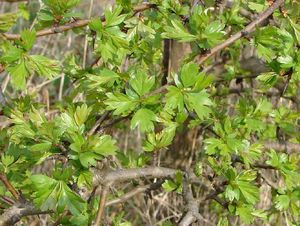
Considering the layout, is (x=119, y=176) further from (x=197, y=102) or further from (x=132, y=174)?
(x=197, y=102)

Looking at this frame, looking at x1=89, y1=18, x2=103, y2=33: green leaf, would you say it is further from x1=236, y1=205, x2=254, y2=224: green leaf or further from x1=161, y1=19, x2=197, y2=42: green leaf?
x1=236, y1=205, x2=254, y2=224: green leaf

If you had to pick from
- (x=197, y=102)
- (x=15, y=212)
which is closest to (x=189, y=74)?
(x=197, y=102)

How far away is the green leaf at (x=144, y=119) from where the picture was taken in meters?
1.09

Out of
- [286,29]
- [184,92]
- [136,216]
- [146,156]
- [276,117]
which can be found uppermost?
[286,29]

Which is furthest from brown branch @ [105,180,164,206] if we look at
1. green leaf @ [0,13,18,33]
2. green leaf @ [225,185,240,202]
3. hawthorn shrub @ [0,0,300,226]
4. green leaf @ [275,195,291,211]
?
green leaf @ [0,13,18,33]

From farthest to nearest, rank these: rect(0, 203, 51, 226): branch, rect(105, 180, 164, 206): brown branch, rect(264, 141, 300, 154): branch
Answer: rect(264, 141, 300, 154): branch, rect(105, 180, 164, 206): brown branch, rect(0, 203, 51, 226): branch

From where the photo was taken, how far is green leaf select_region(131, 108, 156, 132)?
109 centimetres

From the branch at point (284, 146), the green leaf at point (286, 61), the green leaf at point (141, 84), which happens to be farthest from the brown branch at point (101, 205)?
the branch at point (284, 146)

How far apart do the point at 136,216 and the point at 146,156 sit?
4.03 feet

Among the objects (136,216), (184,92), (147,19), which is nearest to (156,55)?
(147,19)

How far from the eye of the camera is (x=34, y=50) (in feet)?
11.6

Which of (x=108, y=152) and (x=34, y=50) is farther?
(x=34, y=50)

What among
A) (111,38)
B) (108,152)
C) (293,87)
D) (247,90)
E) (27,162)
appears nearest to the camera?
(108,152)

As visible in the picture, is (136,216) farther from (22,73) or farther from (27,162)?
(22,73)
